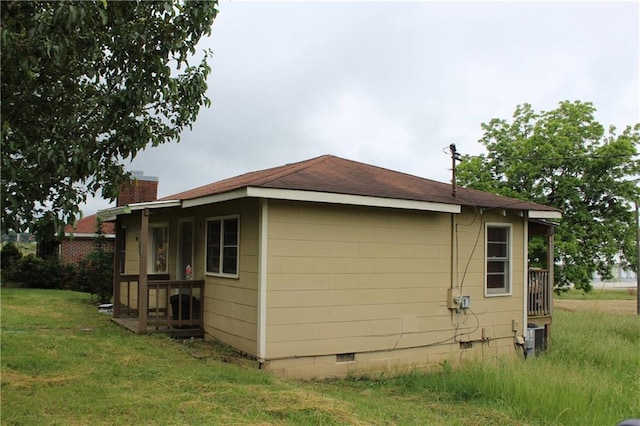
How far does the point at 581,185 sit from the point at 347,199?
61.0 feet

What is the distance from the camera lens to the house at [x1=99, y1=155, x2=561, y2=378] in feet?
28.0

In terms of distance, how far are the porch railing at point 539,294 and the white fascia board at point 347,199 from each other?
11.5 ft

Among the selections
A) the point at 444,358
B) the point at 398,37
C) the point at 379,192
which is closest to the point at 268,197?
the point at 379,192

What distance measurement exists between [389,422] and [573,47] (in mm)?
11778

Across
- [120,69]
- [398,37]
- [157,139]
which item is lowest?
[157,139]

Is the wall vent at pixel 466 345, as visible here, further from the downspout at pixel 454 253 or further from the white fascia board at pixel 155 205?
the white fascia board at pixel 155 205

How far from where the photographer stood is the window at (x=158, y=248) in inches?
504

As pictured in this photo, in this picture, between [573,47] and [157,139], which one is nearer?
[157,139]

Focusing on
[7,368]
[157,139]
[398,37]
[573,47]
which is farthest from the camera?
[573,47]

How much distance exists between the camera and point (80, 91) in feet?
16.6

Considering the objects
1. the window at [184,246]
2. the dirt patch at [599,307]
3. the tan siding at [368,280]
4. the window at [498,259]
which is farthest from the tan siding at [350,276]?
the dirt patch at [599,307]

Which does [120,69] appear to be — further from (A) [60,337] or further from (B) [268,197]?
(A) [60,337]

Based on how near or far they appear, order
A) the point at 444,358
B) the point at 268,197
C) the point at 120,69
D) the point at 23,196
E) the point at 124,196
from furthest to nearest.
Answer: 1. the point at 124,196
2. the point at 444,358
3. the point at 268,197
4. the point at 120,69
5. the point at 23,196

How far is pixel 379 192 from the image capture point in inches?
369
